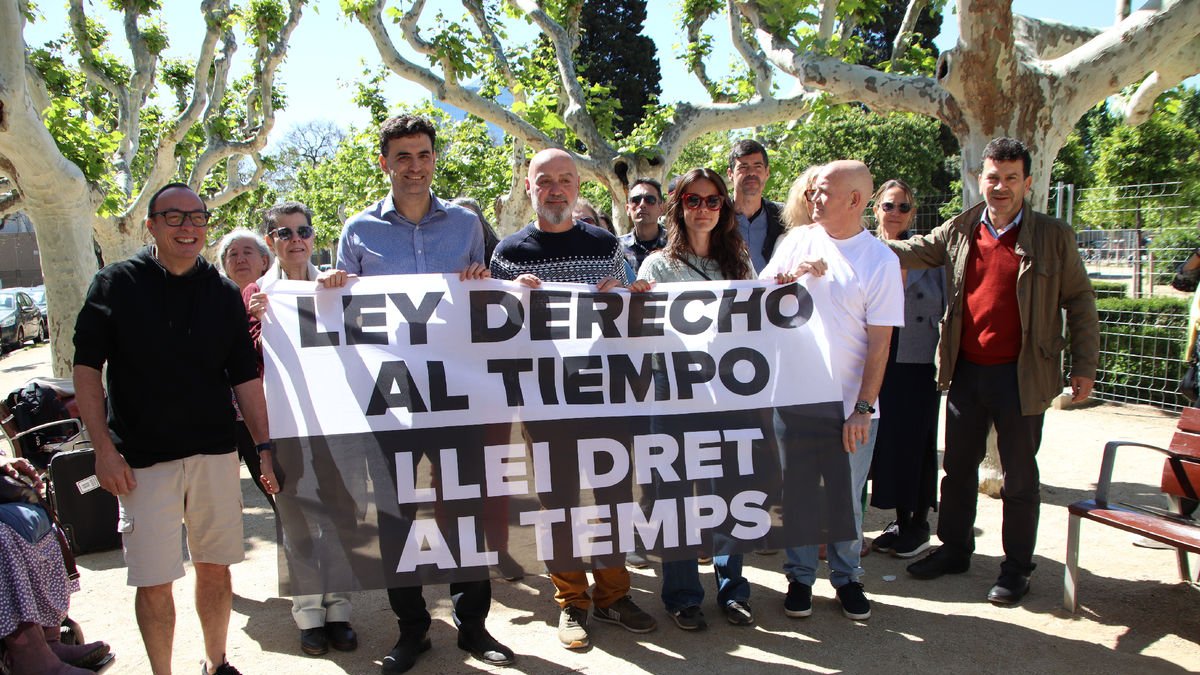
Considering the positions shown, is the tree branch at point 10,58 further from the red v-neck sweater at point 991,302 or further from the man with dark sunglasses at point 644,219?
the red v-neck sweater at point 991,302

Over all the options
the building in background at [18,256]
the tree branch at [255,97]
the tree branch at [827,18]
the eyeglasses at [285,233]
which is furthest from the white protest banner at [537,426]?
the building in background at [18,256]

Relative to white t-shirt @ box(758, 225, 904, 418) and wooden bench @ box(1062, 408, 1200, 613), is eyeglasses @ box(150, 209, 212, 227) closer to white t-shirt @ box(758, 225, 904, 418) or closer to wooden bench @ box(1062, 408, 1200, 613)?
white t-shirt @ box(758, 225, 904, 418)

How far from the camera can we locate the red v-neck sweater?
4129mm

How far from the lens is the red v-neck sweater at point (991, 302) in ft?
13.5

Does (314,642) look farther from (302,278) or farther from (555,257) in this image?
(555,257)

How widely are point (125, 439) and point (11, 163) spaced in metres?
5.37

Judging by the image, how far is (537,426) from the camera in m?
3.62

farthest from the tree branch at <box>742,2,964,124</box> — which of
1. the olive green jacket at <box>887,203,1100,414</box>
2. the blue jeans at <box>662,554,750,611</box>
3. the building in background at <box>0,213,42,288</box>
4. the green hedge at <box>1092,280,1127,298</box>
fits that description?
the building in background at <box>0,213,42,288</box>

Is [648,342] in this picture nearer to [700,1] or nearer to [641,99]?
[700,1]

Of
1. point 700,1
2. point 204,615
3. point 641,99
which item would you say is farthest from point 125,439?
point 641,99

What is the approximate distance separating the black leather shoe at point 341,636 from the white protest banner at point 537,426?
56cm

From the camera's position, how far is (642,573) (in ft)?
15.6

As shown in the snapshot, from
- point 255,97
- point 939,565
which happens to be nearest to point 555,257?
point 939,565

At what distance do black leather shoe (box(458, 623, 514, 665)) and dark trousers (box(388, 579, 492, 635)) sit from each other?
0.03 meters
